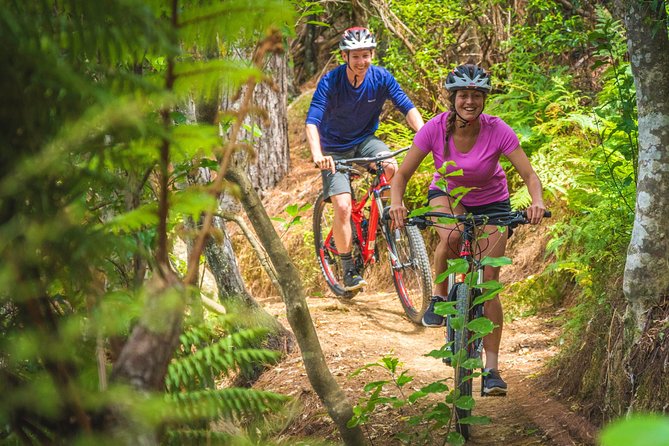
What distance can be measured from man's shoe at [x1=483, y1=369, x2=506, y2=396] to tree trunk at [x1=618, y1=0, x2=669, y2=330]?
1.03 metres

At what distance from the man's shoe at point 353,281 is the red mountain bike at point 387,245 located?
0.31 feet

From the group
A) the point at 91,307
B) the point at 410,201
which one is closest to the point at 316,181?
the point at 410,201

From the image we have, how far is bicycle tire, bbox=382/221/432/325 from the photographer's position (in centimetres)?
722

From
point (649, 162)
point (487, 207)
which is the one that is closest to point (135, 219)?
point (649, 162)

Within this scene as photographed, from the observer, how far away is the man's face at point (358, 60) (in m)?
7.04

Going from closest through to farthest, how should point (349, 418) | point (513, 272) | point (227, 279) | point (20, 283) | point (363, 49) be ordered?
point (20, 283)
point (349, 418)
point (227, 279)
point (363, 49)
point (513, 272)

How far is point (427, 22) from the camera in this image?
10.4 metres

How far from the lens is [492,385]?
497cm

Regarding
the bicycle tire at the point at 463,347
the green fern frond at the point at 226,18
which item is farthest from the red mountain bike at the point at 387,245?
the green fern frond at the point at 226,18

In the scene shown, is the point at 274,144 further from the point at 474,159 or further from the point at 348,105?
the point at 474,159

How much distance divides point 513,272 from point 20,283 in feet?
23.3

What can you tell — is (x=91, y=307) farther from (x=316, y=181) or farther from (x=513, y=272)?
(x=316, y=181)

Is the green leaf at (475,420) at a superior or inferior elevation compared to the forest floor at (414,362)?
superior

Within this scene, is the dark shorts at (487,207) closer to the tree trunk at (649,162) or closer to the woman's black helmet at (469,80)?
the woman's black helmet at (469,80)
